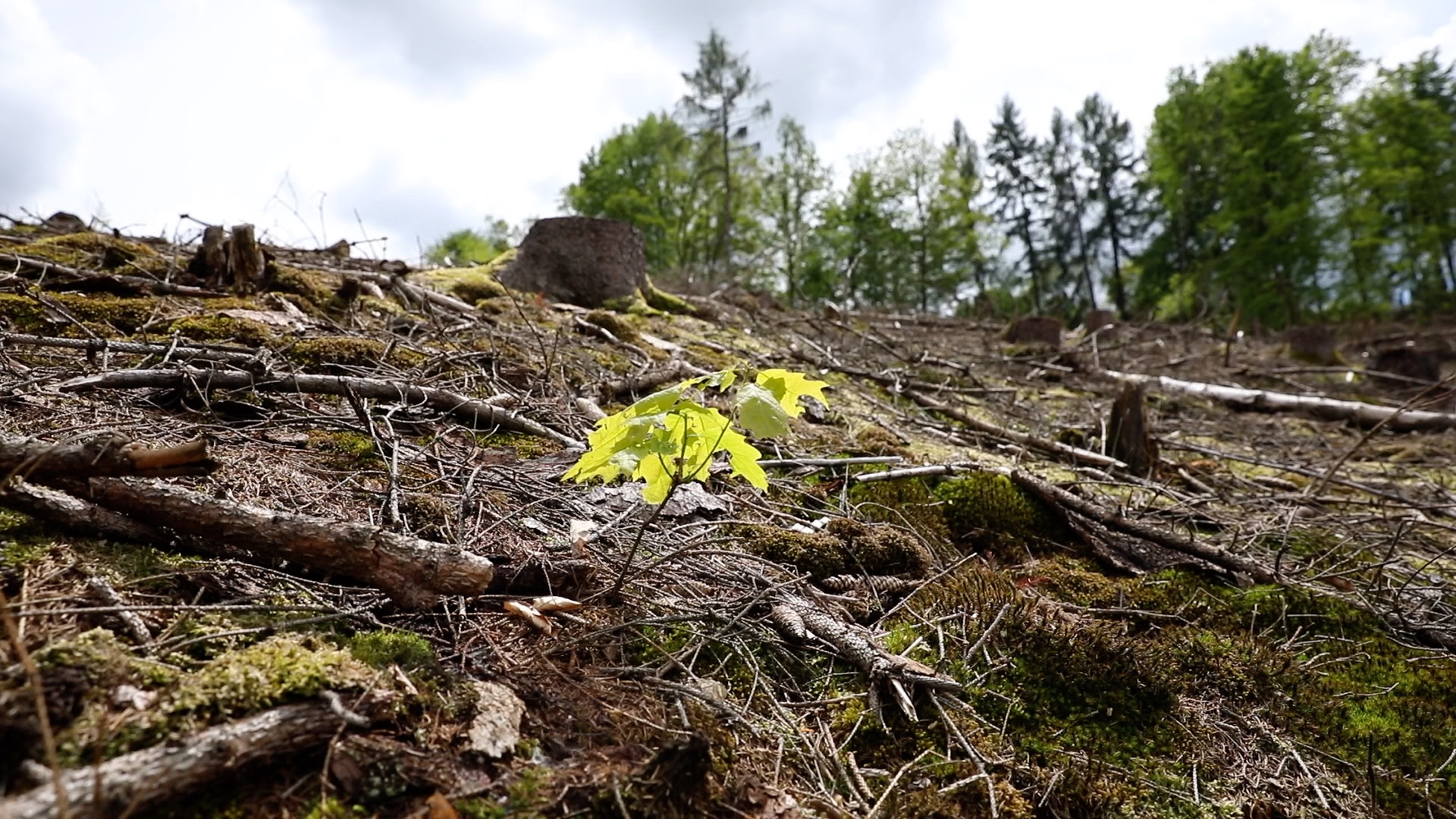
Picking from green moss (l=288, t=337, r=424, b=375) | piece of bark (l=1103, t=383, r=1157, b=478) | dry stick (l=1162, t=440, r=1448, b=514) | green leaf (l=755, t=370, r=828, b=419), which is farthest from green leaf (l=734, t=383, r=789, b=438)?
dry stick (l=1162, t=440, r=1448, b=514)

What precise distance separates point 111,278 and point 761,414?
15.4 ft

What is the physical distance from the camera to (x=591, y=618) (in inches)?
77.2

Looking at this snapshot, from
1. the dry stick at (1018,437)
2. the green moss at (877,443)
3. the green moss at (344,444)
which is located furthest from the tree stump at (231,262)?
the dry stick at (1018,437)

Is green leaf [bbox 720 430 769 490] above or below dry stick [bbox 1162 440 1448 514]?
above

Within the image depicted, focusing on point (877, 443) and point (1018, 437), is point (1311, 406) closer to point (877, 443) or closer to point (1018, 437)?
point (1018, 437)

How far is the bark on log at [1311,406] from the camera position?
24.5 feet

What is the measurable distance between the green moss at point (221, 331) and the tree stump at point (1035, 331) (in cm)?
1021

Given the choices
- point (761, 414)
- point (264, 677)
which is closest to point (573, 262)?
point (761, 414)

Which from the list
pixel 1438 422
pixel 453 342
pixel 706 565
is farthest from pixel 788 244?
pixel 706 565

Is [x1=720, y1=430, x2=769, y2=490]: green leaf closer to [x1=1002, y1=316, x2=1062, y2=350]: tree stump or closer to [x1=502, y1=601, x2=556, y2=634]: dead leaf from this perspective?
[x1=502, y1=601, x2=556, y2=634]: dead leaf

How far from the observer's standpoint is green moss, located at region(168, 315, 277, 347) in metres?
3.53

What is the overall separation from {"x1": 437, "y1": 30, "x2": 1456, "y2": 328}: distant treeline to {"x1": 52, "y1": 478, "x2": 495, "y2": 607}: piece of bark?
1485 centimetres

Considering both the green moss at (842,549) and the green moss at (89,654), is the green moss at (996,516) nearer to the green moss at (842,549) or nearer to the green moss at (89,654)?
the green moss at (842,549)

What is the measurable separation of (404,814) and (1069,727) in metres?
1.75
